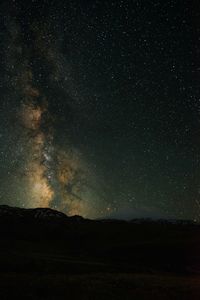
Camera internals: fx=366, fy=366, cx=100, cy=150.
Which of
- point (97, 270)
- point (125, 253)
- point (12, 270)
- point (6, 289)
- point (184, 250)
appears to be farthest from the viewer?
point (184, 250)

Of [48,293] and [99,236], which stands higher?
[99,236]

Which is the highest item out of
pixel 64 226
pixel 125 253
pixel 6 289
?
pixel 64 226

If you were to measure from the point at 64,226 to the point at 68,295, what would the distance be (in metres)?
150

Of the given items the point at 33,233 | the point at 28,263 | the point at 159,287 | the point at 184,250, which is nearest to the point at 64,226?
the point at 33,233

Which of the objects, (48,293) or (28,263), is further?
(28,263)

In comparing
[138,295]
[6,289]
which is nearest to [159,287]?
[138,295]

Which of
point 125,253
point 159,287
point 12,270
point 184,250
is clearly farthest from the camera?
point 184,250

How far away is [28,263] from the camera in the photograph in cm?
4941

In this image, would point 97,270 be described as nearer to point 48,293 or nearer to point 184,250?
point 48,293

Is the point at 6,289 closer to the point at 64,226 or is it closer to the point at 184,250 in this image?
the point at 184,250

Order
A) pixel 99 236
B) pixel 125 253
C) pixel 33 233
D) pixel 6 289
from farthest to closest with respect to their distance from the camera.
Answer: pixel 33 233 → pixel 99 236 → pixel 125 253 → pixel 6 289

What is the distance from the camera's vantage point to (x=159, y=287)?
3366 centimetres

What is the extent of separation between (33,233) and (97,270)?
10915cm

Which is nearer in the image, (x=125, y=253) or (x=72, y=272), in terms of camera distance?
(x=72, y=272)
